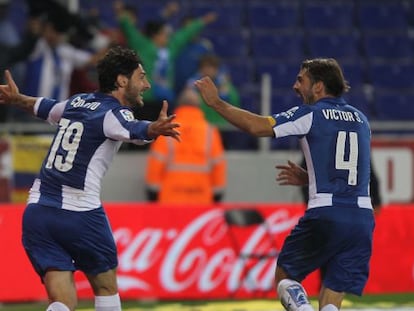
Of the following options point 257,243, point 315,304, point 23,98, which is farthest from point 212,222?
point 23,98

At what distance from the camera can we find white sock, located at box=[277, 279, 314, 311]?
825 cm

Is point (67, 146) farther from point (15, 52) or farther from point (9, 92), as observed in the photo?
point (15, 52)

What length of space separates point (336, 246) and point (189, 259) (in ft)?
16.2

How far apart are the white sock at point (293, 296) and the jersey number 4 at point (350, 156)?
32.3 inches

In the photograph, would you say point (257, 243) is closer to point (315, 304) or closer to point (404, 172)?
point (315, 304)

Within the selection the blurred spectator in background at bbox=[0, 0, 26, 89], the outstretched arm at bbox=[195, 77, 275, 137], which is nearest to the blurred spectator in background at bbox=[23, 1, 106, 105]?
the blurred spectator in background at bbox=[0, 0, 26, 89]

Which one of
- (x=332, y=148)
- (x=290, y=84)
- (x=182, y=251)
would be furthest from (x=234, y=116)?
(x=290, y=84)

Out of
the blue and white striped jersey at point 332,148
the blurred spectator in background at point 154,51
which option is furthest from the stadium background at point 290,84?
the blue and white striped jersey at point 332,148

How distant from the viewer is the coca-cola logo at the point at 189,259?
1294 cm

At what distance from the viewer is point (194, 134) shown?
1398cm

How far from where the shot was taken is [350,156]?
27.2 ft

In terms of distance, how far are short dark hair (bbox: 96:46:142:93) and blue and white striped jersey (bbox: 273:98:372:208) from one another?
109cm

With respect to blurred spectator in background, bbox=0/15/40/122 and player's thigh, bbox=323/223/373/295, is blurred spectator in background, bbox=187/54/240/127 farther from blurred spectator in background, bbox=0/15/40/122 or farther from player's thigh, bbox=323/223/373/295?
player's thigh, bbox=323/223/373/295

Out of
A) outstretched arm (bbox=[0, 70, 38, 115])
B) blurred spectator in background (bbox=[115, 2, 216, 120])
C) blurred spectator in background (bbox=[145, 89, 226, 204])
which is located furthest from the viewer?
blurred spectator in background (bbox=[115, 2, 216, 120])
